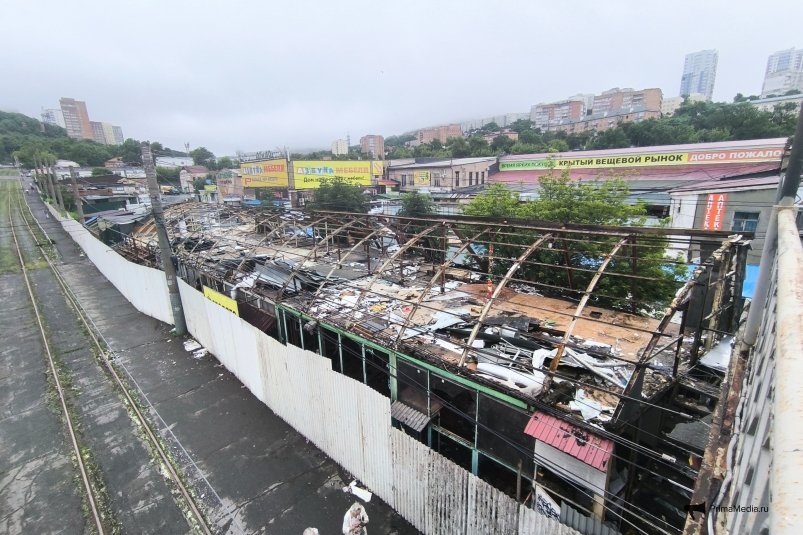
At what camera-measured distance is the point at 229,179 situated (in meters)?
60.2

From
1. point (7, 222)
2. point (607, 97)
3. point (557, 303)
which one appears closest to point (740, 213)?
point (557, 303)

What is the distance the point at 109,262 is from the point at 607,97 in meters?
146

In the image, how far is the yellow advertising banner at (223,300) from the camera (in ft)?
38.3

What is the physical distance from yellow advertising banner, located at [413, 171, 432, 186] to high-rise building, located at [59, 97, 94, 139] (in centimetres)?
14849

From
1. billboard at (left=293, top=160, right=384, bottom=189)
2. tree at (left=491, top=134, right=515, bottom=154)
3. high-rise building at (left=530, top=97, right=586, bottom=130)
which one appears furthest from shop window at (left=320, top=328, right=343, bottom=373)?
high-rise building at (left=530, top=97, right=586, bottom=130)

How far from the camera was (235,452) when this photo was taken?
9.20 m

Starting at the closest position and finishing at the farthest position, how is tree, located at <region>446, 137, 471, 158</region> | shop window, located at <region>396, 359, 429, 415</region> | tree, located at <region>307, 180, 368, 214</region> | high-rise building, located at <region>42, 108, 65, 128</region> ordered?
shop window, located at <region>396, 359, 429, 415</region> < tree, located at <region>307, 180, 368, 214</region> < tree, located at <region>446, 137, 471, 158</region> < high-rise building, located at <region>42, 108, 65, 128</region>

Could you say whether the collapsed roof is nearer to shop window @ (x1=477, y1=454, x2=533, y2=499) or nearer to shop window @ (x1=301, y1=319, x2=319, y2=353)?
shop window @ (x1=301, y1=319, x2=319, y2=353)

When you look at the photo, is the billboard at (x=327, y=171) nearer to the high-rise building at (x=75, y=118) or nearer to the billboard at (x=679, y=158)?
the billboard at (x=679, y=158)

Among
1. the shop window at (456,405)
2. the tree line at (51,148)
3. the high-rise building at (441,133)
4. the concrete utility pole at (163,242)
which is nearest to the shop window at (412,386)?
the shop window at (456,405)

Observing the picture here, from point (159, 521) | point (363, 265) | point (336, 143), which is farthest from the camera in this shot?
point (336, 143)

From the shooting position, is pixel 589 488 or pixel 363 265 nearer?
pixel 589 488

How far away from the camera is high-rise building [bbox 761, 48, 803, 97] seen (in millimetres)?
122113

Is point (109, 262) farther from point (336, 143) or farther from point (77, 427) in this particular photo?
point (336, 143)
